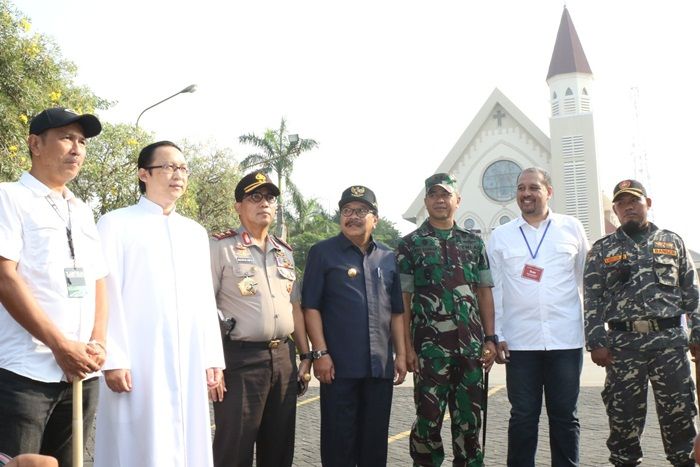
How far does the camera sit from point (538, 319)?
538cm

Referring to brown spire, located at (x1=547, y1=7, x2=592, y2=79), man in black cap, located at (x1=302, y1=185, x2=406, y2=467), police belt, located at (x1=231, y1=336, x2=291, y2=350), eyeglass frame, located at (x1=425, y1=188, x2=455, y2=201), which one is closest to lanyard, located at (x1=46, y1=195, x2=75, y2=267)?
police belt, located at (x1=231, y1=336, x2=291, y2=350)

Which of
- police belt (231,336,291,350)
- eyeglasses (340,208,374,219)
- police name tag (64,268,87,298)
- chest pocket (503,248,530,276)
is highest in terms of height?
eyeglasses (340,208,374,219)

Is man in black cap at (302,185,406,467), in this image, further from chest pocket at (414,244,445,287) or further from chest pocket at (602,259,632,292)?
chest pocket at (602,259,632,292)

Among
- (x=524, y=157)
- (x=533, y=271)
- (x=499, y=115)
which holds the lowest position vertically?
(x=533, y=271)

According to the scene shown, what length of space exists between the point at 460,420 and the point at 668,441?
1571mm

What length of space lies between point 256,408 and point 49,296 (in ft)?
5.13

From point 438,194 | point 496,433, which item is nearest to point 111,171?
point 496,433

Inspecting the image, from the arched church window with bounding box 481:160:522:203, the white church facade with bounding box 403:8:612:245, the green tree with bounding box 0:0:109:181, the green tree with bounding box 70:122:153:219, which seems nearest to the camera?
the green tree with bounding box 0:0:109:181

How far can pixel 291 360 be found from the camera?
15.4 ft

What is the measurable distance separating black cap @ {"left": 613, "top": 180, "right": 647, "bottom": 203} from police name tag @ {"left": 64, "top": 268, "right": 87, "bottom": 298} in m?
3.91

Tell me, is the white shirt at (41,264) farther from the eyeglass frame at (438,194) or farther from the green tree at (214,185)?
the green tree at (214,185)

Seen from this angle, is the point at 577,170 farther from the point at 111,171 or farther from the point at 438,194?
the point at 438,194

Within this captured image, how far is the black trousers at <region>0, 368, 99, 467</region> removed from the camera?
3184 millimetres

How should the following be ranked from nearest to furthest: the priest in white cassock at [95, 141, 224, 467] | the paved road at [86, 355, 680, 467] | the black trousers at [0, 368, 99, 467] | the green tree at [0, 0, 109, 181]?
1. the black trousers at [0, 368, 99, 467]
2. the priest in white cassock at [95, 141, 224, 467]
3. the paved road at [86, 355, 680, 467]
4. the green tree at [0, 0, 109, 181]
